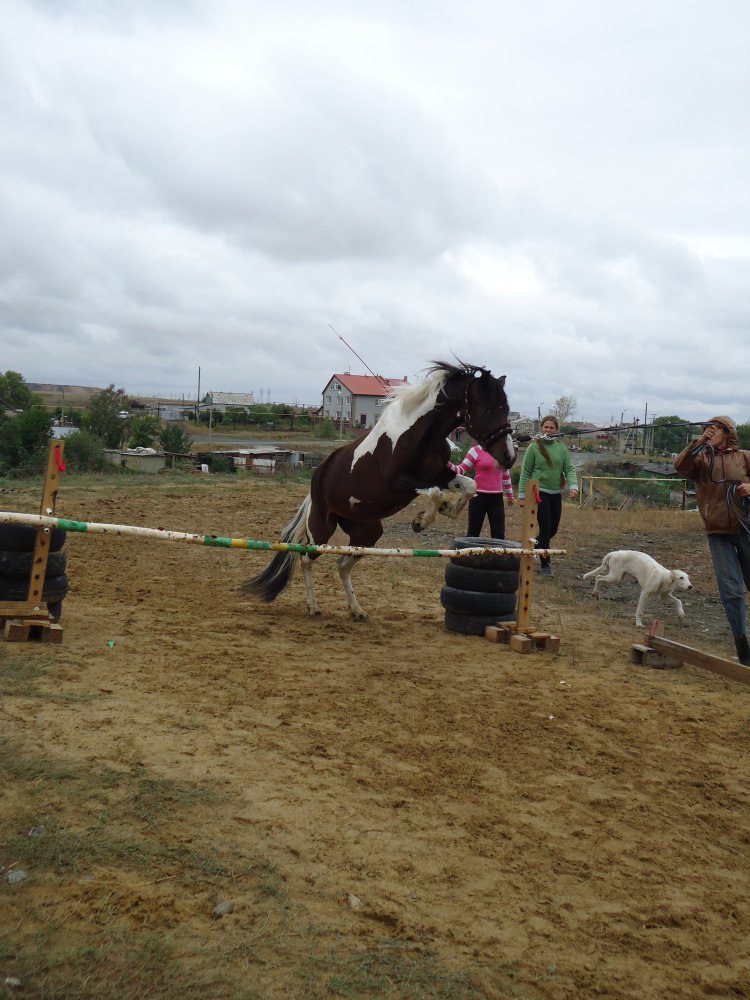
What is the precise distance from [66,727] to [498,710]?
257cm

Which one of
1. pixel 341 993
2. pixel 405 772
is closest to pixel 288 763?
pixel 405 772

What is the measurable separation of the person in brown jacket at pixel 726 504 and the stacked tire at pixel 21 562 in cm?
485

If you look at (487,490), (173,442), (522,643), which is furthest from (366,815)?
(173,442)

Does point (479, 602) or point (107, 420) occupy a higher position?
point (107, 420)

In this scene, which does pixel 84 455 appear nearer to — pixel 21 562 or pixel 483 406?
pixel 21 562

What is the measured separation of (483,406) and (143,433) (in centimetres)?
3107

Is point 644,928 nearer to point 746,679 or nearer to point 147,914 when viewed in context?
point 147,914

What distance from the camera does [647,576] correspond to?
326 inches

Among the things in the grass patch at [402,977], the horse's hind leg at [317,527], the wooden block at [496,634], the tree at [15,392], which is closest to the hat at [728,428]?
the wooden block at [496,634]

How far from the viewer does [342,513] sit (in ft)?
23.8

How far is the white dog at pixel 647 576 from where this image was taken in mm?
8109

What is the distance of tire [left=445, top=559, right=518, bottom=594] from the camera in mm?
7180

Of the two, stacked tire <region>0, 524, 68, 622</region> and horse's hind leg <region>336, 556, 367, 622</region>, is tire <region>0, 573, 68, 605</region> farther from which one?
horse's hind leg <region>336, 556, 367, 622</region>

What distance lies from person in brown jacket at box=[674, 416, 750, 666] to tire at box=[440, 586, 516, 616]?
6.06 feet
